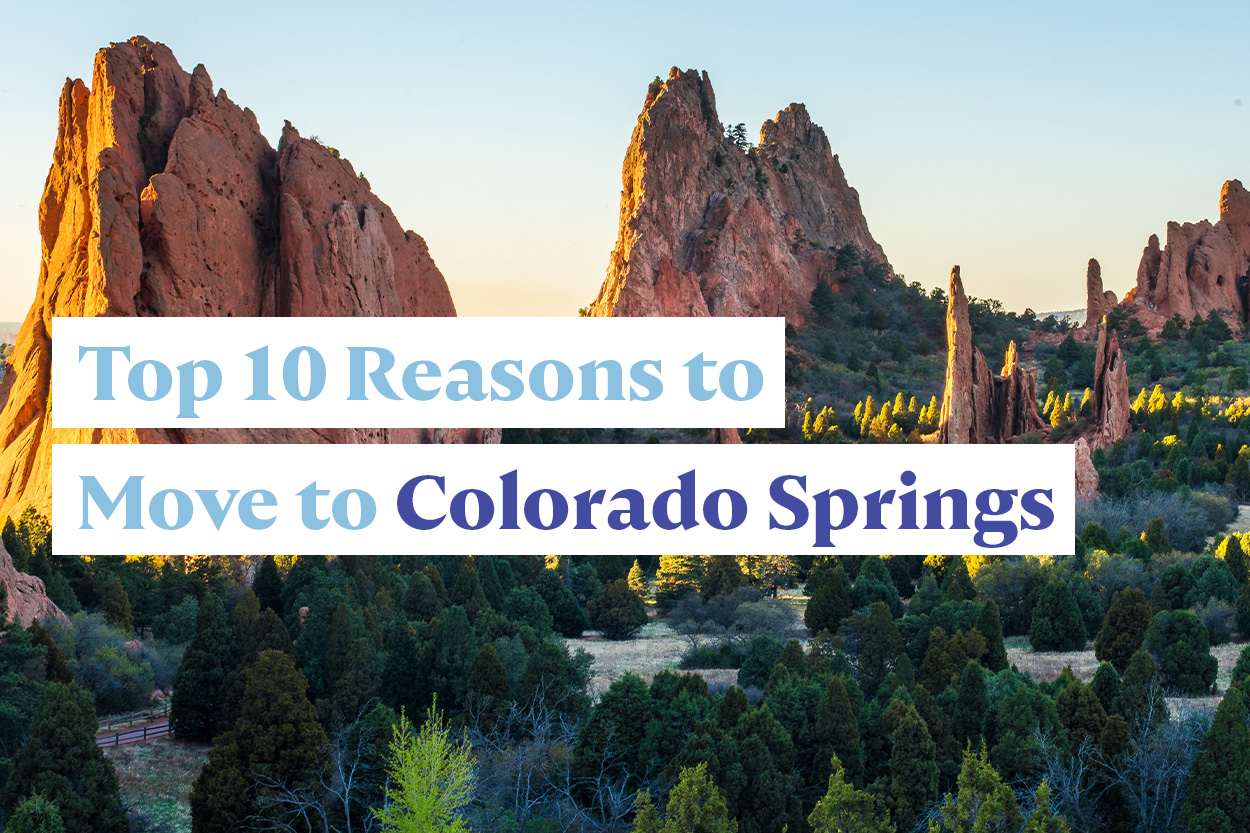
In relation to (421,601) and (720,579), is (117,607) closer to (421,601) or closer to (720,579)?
(421,601)

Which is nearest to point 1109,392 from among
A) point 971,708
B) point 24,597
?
point 971,708

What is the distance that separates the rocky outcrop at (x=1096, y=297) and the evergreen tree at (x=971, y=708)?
9758 cm

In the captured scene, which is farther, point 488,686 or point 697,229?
point 697,229

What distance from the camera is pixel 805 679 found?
3116cm

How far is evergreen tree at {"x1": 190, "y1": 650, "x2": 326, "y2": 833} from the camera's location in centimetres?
2492

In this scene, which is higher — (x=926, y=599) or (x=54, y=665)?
(x=926, y=599)

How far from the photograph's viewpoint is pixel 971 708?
93.8 feet

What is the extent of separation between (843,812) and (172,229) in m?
42.2

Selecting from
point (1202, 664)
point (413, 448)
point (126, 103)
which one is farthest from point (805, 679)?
point (126, 103)

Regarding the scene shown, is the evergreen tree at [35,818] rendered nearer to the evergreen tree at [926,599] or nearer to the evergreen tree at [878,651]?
the evergreen tree at [878,651]

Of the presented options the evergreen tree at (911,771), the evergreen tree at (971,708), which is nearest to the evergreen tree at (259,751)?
the evergreen tree at (911,771)

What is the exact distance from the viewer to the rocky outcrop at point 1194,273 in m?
117

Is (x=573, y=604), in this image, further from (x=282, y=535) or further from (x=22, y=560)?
(x=282, y=535)

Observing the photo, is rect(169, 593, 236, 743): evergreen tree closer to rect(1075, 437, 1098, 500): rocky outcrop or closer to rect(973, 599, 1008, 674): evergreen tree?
rect(973, 599, 1008, 674): evergreen tree
